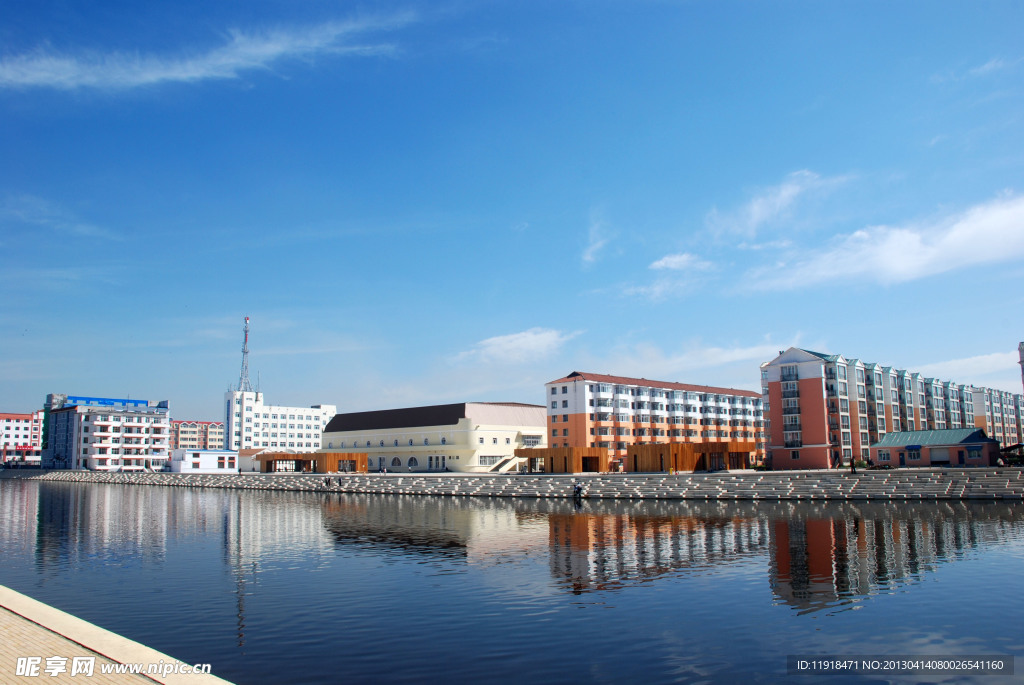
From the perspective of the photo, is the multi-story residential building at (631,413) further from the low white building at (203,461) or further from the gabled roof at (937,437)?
the low white building at (203,461)

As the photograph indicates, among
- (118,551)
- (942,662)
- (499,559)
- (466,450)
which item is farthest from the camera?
(466,450)

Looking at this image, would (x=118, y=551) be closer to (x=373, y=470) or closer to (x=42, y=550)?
(x=42, y=550)

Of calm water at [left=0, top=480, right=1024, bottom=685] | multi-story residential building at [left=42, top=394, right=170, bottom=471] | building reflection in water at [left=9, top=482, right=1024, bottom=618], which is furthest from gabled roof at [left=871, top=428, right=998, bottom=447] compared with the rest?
multi-story residential building at [left=42, top=394, right=170, bottom=471]

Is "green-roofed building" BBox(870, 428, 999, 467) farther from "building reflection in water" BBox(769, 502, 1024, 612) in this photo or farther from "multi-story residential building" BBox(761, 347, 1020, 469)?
"building reflection in water" BBox(769, 502, 1024, 612)

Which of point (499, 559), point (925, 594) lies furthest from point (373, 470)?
point (925, 594)

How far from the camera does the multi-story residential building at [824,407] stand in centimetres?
9653

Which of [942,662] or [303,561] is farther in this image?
[303,561]

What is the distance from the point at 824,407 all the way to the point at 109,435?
470ft

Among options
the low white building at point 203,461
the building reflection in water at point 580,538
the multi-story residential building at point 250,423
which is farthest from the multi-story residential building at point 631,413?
the multi-story residential building at point 250,423

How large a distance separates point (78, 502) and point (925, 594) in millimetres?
77991

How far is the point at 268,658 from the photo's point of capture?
54.5 ft

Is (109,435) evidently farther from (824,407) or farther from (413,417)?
(824,407)

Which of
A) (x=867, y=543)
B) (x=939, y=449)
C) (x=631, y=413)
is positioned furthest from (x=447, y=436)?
(x=867, y=543)

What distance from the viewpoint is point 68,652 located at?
45.0ft
